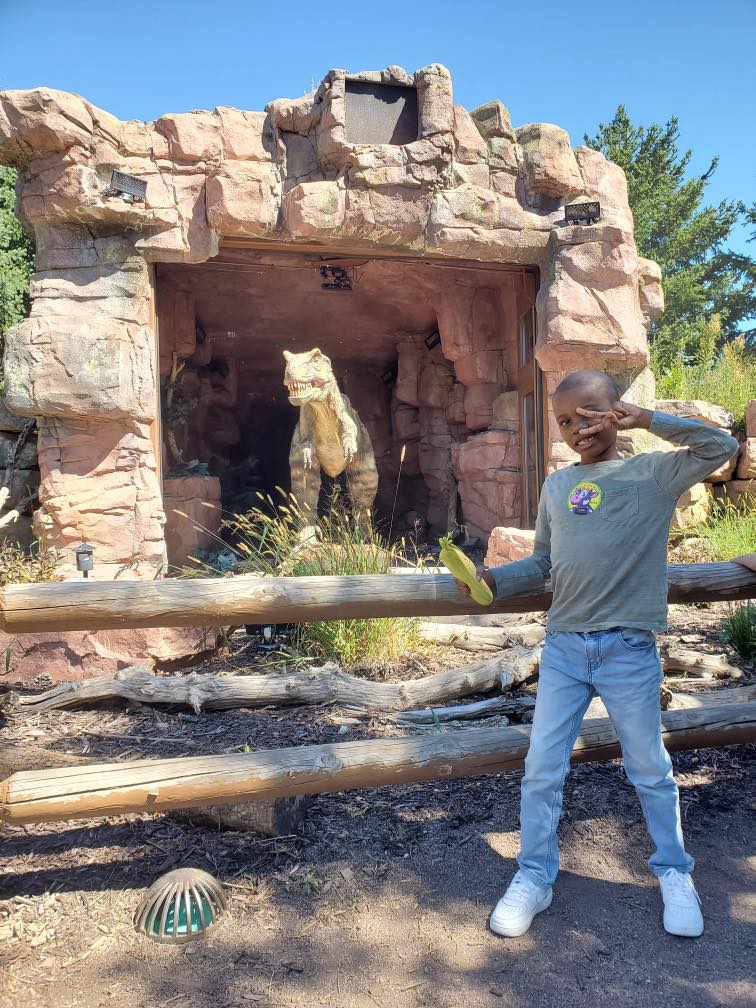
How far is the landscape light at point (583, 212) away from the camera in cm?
593

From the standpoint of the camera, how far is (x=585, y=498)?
2.01 meters

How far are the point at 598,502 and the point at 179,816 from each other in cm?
195

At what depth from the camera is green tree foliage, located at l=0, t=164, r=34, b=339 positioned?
29.3 ft

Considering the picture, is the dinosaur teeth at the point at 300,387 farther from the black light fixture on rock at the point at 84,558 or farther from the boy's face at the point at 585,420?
the boy's face at the point at 585,420

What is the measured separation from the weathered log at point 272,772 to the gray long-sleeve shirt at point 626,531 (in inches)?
26.0

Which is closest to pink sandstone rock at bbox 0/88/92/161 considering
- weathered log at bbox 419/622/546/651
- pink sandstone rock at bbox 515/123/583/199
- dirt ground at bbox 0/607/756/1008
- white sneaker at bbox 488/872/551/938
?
pink sandstone rock at bbox 515/123/583/199

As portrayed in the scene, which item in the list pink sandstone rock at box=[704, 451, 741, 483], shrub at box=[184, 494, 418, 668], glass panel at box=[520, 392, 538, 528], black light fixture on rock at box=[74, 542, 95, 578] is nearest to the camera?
shrub at box=[184, 494, 418, 668]

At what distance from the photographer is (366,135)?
229 inches

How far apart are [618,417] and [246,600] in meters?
1.34

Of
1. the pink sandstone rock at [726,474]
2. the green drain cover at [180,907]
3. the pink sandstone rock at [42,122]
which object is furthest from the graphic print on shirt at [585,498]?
the pink sandstone rock at [726,474]

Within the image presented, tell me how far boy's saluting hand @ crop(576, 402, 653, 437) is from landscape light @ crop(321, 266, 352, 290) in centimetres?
664

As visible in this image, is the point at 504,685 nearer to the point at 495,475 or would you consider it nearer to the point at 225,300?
the point at 495,475

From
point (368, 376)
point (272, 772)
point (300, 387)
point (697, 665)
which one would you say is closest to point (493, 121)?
point (300, 387)

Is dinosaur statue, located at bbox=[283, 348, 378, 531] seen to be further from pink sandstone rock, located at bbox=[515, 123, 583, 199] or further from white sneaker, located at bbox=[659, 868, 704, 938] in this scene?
white sneaker, located at bbox=[659, 868, 704, 938]
